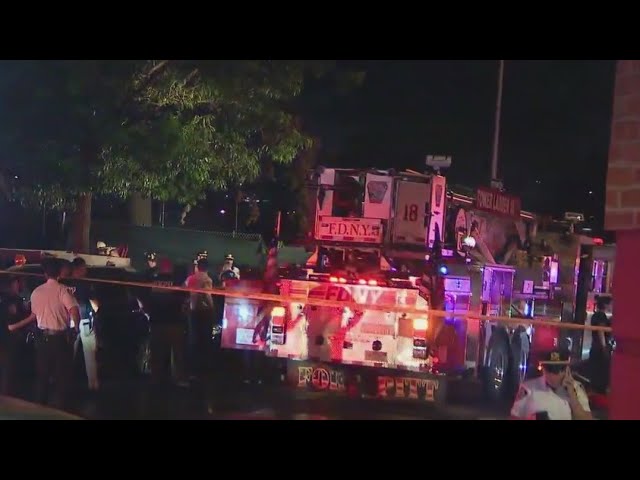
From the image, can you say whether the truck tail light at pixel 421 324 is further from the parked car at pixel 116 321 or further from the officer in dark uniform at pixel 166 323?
the parked car at pixel 116 321

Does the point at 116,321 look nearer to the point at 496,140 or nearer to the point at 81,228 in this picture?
the point at 81,228

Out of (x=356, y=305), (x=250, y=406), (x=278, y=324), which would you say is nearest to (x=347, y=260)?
(x=356, y=305)

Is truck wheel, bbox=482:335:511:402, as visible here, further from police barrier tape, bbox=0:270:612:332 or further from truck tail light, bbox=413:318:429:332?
truck tail light, bbox=413:318:429:332

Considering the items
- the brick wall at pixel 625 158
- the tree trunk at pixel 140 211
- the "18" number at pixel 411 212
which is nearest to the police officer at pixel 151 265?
the tree trunk at pixel 140 211

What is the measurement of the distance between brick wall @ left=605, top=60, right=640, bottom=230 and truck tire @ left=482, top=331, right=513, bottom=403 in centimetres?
421

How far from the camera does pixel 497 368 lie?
25.5 ft

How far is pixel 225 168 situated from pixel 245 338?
1.80m

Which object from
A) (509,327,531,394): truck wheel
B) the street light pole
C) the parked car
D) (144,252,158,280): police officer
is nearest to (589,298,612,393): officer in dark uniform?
(509,327,531,394): truck wheel

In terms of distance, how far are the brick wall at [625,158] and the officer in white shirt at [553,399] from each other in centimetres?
212

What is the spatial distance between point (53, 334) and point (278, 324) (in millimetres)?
2187
